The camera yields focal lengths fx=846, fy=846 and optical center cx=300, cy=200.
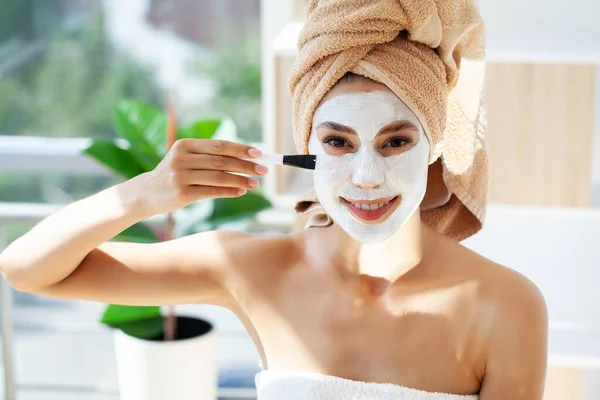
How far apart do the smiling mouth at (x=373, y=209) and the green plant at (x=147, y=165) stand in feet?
3.10

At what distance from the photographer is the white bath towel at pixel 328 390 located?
1263 millimetres

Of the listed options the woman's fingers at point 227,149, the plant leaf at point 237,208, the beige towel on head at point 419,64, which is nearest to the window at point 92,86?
the plant leaf at point 237,208

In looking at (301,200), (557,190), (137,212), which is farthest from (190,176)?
(557,190)

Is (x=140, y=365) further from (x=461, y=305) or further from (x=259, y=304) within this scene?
(x=461, y=305)

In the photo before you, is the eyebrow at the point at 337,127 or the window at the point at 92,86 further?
the window at the point at 92,86

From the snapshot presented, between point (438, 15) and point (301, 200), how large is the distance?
1.30 feet

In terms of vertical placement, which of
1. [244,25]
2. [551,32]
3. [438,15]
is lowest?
[438,15]

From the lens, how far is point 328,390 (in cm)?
128

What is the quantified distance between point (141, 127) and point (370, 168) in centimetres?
113

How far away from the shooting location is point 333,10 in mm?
1139

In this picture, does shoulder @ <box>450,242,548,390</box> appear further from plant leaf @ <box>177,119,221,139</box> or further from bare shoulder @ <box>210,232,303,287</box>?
plant leaf @ <box>177,119,221,139</box>

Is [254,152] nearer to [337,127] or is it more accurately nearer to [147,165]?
[337,127]

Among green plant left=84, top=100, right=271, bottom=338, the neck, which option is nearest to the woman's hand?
the neck

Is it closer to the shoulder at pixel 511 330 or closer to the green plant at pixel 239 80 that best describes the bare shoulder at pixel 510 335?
the shoulder at pixel 511 330
